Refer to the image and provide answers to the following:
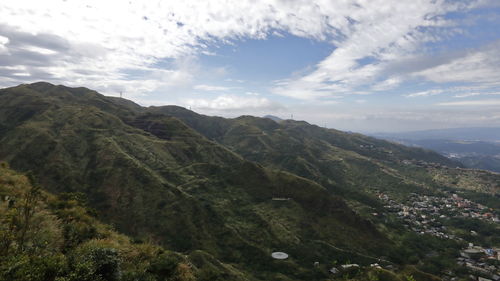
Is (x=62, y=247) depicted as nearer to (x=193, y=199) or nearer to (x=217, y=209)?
(x=193, y=199)

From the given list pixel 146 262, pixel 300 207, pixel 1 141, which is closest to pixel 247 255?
pixel 300 207

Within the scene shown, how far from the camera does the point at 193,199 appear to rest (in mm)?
120000

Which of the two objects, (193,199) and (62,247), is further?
(193,199)

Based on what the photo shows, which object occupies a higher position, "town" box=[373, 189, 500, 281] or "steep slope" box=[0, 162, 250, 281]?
"steep slope" box=[0, 162, 250, 281]

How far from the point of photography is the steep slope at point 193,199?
331ft

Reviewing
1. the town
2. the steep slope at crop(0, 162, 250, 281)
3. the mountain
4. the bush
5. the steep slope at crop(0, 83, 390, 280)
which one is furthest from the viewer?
the town

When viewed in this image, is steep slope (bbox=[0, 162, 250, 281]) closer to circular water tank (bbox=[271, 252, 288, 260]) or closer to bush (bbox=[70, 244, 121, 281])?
bush (bbox=[70, 244, 121, 281])

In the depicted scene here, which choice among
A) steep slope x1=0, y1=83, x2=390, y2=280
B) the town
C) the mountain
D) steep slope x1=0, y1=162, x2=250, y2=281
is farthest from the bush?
the town

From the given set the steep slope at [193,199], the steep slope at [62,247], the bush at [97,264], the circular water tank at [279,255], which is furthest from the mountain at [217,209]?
the bush at [97,264]

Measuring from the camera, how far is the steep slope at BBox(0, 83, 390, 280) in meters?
101

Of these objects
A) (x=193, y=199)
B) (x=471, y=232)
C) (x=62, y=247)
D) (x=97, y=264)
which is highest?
(x=97, y=264)

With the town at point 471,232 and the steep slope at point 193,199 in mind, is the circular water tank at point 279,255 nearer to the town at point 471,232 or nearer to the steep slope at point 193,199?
the steep slope at point 193,199

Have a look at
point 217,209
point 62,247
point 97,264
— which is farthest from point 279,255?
point 97,264

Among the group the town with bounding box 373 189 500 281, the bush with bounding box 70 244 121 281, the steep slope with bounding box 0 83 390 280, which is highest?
the bush with bounding box 70 244 121 281
